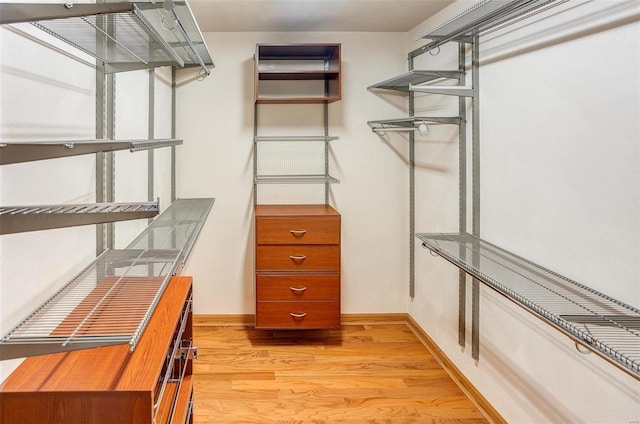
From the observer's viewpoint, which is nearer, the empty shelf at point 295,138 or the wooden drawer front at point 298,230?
the wooden drawer front at point 298,230

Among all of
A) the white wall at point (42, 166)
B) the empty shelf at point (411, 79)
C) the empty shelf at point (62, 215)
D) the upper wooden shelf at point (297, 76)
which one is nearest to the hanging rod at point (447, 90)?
the empty shelf at point (411, 79)

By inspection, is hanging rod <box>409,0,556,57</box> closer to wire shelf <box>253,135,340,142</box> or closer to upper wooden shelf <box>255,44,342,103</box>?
upper wooden shelf <box>255,44,342,103</box>

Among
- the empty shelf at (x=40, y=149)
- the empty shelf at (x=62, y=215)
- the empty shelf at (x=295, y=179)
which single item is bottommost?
the empty shelf at (x=62, y=215)

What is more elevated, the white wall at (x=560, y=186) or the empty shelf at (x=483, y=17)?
the empty shelf at (x=483, y=17)

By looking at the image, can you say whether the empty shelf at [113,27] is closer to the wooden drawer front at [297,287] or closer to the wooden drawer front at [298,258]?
the wooden drawer front at [298,258]

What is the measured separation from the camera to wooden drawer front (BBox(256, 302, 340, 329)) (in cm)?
287

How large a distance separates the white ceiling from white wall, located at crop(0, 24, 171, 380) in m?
1.06

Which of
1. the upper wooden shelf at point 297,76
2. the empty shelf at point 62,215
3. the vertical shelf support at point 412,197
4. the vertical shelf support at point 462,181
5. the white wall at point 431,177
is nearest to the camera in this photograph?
the empty shelf at point 62,215

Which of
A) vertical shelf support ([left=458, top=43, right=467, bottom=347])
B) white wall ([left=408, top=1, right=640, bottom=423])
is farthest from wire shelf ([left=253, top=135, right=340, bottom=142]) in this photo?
white wall ([left=408, top=1, right=640, bottom=423])

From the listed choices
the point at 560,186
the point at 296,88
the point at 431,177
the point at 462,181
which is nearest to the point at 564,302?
the point at 560,186

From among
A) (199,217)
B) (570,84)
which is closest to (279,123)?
(199,217)

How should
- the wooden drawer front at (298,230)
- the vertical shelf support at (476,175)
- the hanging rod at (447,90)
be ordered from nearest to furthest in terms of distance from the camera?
the hanging rod at (447,90) → the vertical shelf support at (476,175) → the wooden drawer front at (298,230)

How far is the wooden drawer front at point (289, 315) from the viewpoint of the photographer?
287 centimetres

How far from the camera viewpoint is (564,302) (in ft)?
4.54
